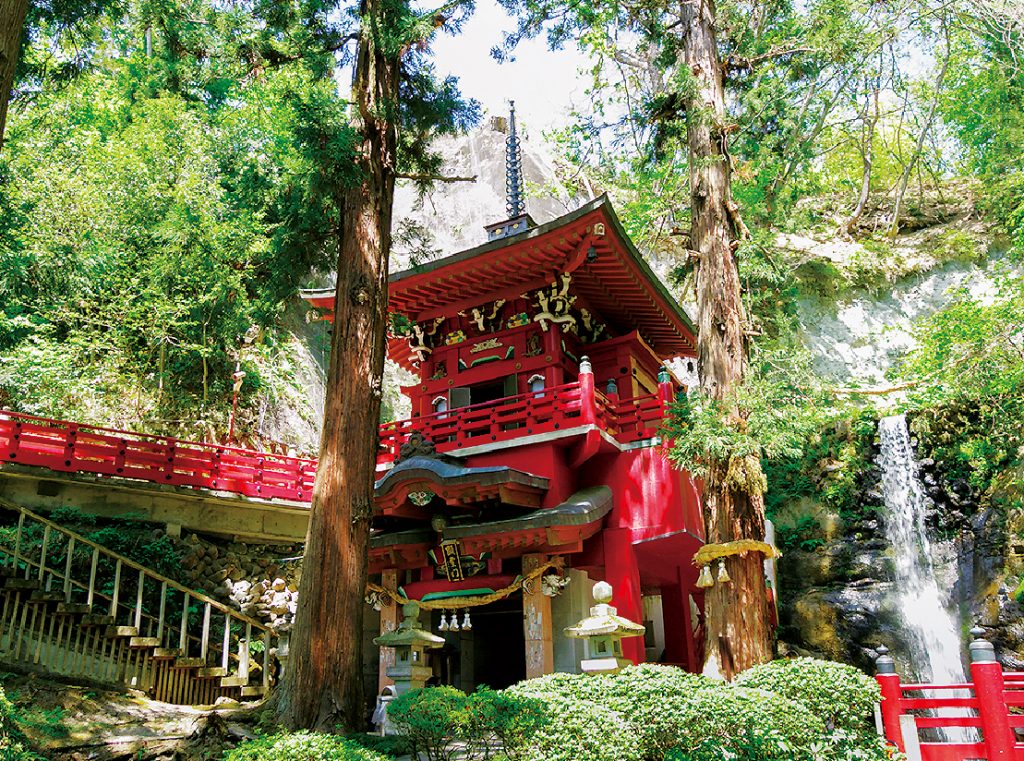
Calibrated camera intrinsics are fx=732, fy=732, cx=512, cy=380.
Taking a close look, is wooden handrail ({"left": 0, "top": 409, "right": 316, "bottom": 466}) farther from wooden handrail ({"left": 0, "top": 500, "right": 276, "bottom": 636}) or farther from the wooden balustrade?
wooden handrail ({"left": 0, "top": 500, "right": 276, "bottom": 636})

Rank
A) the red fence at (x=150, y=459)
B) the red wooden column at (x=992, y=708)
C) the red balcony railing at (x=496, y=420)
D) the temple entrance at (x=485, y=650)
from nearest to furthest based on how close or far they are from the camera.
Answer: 1. the red wooden column at (x=992, y=708)
2. the red balcony railing at (x=496, y=420)
3. the red fence at (x=150, y=459)
4. the temple entrance at (x=485, y=650)

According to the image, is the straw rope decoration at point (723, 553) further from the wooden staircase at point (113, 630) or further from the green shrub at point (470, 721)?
the wooden staircase at point (113, 630)

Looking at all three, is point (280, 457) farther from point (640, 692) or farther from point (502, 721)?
point (640, 692)

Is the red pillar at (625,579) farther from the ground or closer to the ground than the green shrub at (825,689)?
farther from the ground

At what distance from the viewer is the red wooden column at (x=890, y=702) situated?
24.9 feet

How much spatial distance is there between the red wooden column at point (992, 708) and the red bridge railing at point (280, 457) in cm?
494

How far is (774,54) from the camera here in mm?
11203

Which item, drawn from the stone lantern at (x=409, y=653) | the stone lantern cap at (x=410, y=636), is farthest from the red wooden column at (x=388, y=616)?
the stone lantern cap at (x=410, y=636)

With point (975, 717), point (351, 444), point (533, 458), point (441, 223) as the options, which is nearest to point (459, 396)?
point (533, 458)

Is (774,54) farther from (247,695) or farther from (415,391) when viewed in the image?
(247,695)

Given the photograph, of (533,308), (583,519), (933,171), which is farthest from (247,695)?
(933,171)

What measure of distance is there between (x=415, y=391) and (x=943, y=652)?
1156 cm

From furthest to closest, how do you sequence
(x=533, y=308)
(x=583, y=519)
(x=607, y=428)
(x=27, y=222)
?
(x=27, y=222)
(x=533, y=308)
(x=607, y=428)
(x=583, y=519)

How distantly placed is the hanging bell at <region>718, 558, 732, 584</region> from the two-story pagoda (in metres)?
2.64
